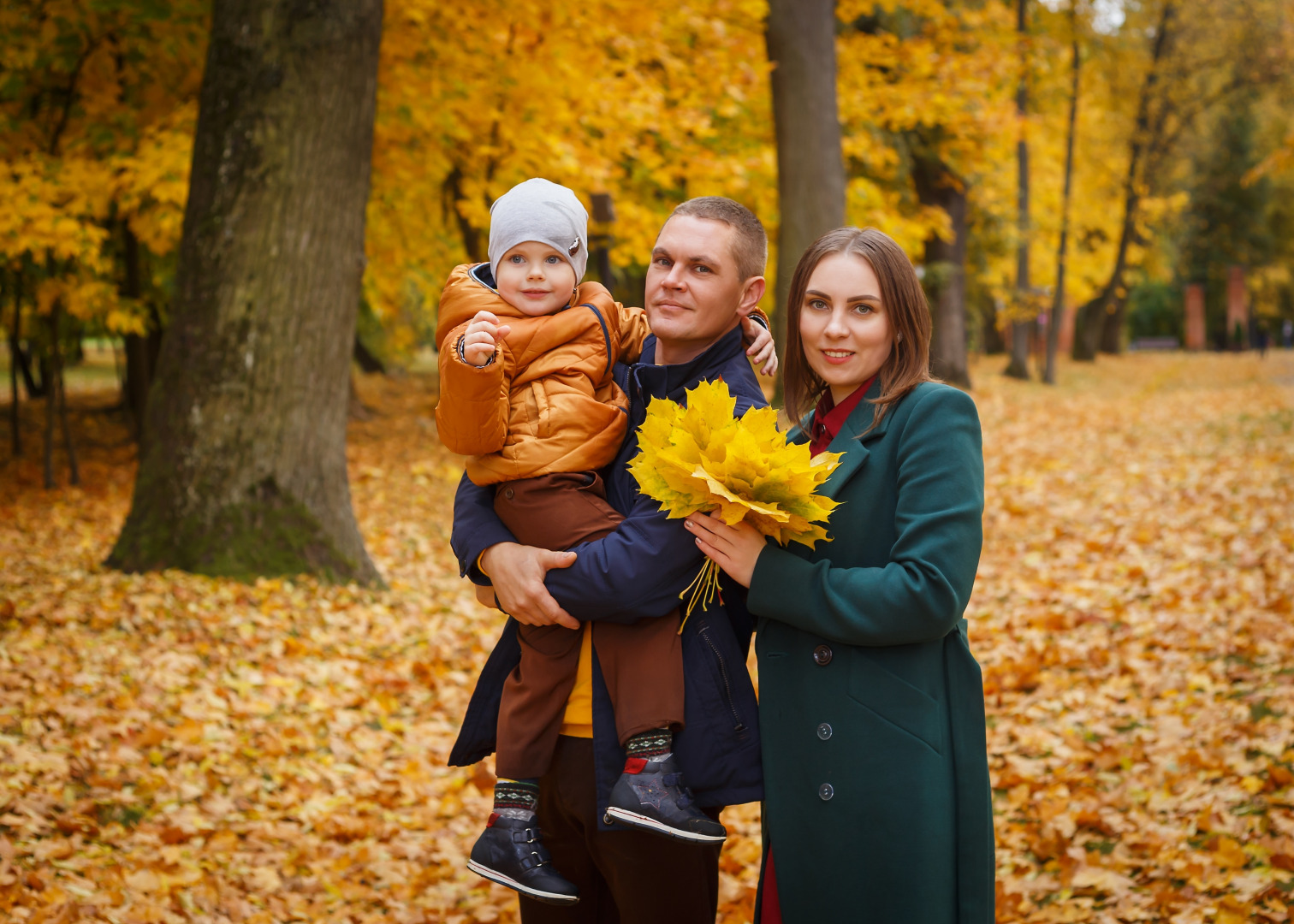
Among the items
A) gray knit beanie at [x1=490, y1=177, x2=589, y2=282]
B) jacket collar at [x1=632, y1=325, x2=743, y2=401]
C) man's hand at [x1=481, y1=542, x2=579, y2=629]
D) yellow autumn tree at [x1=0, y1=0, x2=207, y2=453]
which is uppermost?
yellow autumn tree at [x1=0, y1=0, x2=207, y2=453]

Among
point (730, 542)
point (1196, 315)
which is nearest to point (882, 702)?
point (730, 542)

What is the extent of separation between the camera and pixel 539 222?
8.00ft

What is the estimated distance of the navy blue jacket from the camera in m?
2.17

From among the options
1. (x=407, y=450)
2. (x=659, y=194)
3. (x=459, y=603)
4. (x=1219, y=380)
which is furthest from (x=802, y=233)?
(x=1219, y=380)

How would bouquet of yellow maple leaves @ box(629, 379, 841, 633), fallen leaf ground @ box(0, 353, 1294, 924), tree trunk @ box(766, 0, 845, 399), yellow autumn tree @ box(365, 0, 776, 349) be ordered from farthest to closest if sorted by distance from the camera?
yellow autumn tree @ box(365, 0, 776, 349) < tree trunk @ box(766, 0, 845, 399) < fallen leaf ground @ box(0, 353, 1294, 924) < bouquet of yellow maple leaves @ box(629, 379, 841, 633)

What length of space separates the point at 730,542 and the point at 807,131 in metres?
8.44

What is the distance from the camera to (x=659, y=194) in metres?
15.1

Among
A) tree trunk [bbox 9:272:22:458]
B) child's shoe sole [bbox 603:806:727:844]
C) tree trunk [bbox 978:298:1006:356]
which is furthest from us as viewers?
tree trunk [bbox 978:298:1006:356]

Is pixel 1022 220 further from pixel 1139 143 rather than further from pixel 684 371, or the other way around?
pixel 684 371

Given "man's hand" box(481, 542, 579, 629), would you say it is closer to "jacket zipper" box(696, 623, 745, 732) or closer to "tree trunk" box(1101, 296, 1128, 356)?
"jacket zipper" box(696, 623, 745, 732)

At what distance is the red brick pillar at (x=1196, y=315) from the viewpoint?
160 feet

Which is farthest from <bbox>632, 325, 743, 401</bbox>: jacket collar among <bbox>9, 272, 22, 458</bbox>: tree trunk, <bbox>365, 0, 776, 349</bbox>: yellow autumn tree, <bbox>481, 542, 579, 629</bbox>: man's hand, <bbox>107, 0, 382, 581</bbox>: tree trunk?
<bbox>9, 272, 22, 458</bbox>: tree trunk

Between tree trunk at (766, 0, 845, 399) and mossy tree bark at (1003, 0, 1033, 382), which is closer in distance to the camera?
tree trunk at (766, 0, 845, 399)

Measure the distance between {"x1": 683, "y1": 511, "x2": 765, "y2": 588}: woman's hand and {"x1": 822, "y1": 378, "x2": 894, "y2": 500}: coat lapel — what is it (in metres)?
0.20
